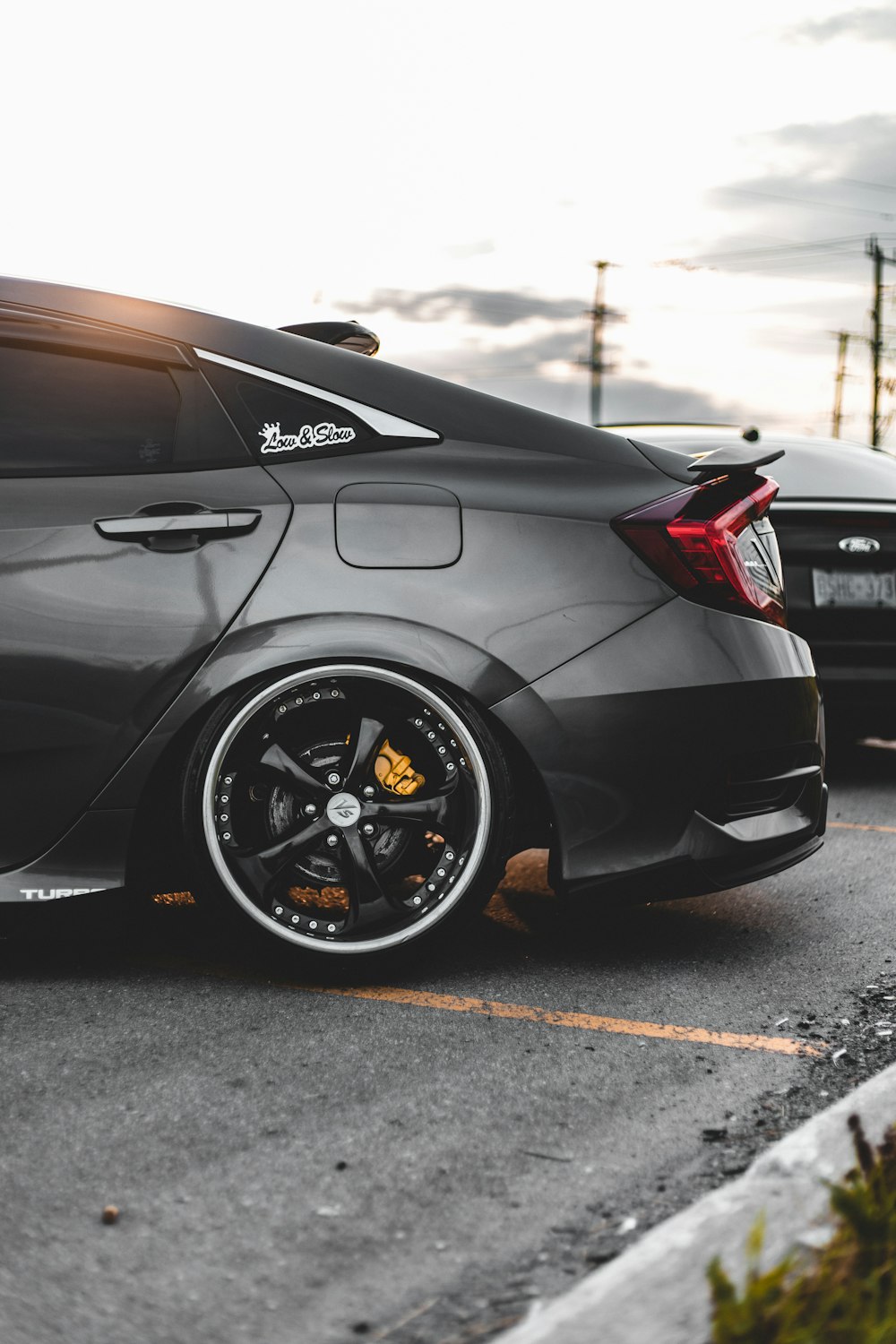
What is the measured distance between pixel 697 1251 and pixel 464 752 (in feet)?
5.26

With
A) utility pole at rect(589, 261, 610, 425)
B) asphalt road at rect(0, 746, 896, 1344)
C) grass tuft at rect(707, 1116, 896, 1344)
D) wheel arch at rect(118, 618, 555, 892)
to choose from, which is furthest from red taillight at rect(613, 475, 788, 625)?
utility pole at rect(589, 261, 610, 425)

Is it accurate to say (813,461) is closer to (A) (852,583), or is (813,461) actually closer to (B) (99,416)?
(A) (852,583)

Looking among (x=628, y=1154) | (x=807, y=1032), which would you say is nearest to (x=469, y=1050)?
(x=628, y=1154)

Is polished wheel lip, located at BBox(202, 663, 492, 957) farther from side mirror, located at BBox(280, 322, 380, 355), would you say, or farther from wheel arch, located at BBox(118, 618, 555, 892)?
side mirror, located at BBox(280, 322, 380, 355)

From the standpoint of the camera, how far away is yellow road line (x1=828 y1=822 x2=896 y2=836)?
5342 mm

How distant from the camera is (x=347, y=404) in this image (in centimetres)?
333

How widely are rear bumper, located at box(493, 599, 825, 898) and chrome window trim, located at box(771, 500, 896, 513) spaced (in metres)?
2.68

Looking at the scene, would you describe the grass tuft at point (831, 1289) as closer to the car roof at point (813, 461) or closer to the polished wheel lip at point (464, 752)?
the polished wheel lip at point (464, 752)

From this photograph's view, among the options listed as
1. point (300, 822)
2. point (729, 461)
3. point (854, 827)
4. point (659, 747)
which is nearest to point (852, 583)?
point (854, 827)

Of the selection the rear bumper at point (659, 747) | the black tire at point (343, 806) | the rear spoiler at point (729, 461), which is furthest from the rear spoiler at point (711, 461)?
the black tire at point (343, 806)

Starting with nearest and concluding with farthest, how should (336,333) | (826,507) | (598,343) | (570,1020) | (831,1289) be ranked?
1. (831,1289)
2. (570,1020)
3. (336,333)
4. (826,507)
5. (598,343)

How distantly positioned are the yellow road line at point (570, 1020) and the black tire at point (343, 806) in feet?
0.28

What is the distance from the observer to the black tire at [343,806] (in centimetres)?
318

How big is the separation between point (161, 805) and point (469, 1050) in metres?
0.96
